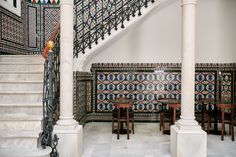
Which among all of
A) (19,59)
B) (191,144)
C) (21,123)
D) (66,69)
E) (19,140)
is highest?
(19,59)

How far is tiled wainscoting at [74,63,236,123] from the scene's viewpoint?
25.9 feet

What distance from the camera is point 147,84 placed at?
794 cm

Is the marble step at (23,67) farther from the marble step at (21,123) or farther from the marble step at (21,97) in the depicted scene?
the marble step at (21,123)

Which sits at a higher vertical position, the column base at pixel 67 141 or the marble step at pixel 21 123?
the marble step at pixel 21 123

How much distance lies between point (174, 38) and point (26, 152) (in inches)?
233

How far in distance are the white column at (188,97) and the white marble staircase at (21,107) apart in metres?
2.26

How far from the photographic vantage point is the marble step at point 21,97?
182 inches

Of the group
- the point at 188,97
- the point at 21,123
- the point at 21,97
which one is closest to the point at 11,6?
the point at 21,97

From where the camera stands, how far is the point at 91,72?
7.91 metres

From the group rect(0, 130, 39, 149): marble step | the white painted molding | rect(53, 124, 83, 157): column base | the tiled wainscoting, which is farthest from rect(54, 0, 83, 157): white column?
the tiled wainscoting

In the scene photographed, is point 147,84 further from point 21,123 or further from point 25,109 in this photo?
point 21,123

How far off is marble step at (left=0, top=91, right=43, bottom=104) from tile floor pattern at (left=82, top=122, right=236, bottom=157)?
141cm

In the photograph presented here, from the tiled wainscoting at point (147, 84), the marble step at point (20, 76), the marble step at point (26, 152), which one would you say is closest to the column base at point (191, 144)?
the marble step at point (26, 152)

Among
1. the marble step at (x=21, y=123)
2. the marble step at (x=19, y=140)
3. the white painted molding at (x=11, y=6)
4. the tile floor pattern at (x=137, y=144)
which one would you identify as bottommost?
the tile floor pattern at (x=137, y=144)
